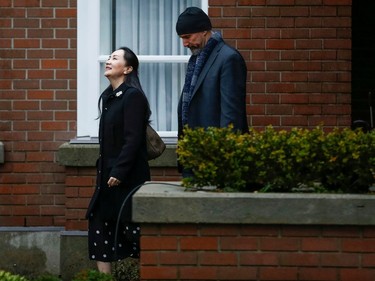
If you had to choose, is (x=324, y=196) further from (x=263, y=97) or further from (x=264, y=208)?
(x=263, y=97)

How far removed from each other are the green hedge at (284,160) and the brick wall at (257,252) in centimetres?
30

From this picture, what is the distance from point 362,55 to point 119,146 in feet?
21.0

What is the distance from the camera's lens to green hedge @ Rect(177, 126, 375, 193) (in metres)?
6.30

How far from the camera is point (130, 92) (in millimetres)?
7891

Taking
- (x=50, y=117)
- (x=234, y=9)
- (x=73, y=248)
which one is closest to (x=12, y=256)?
(x=73, y=248)

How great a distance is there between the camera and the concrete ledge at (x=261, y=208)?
242 inches

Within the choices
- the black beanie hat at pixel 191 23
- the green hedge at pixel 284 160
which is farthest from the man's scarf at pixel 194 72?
the green hedge at pixel 284 160

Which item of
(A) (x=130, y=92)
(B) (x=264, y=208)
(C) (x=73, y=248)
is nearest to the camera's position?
(B) (x=264, y=208)

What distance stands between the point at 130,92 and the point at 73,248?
209cm

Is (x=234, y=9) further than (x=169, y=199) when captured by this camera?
Yes

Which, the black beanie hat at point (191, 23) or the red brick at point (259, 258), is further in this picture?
the black beanie hat at point (191, 23)

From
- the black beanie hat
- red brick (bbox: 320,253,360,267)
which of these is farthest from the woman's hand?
red brick (bbox: 320,253,360,267)

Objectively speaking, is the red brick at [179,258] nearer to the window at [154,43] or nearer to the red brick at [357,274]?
the red brick at [357,274]

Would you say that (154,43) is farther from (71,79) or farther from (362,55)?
(362,55)
